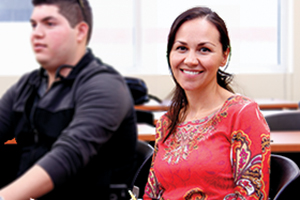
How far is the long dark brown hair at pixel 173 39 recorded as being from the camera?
3.43ft

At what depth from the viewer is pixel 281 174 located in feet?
3.54

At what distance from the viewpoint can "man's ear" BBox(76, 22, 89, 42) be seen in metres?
0.91

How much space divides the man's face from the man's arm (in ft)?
0.76

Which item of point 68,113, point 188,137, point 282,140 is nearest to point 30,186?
point 68,113

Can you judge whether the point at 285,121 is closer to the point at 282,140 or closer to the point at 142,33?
the point at 282,140

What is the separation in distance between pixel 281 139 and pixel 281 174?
33.0 inches

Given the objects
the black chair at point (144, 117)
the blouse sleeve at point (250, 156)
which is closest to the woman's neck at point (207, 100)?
the blouse sleeve at point (250, 156)

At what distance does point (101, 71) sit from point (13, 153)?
35cm

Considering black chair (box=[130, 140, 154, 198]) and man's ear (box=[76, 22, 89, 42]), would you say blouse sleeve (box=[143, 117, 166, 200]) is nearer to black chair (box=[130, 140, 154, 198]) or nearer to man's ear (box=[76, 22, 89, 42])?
black chair (box=[130, 140, 154, 198])

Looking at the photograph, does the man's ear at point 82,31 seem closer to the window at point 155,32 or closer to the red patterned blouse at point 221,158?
the red patterned blouse at point 221,158

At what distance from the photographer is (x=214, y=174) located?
1.01m

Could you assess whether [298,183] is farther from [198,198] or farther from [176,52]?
[176,52]

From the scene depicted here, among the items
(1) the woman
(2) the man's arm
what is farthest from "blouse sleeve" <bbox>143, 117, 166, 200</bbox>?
(2) the man's arm

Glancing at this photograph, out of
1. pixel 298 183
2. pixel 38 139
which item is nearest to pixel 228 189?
pixel 298 183
